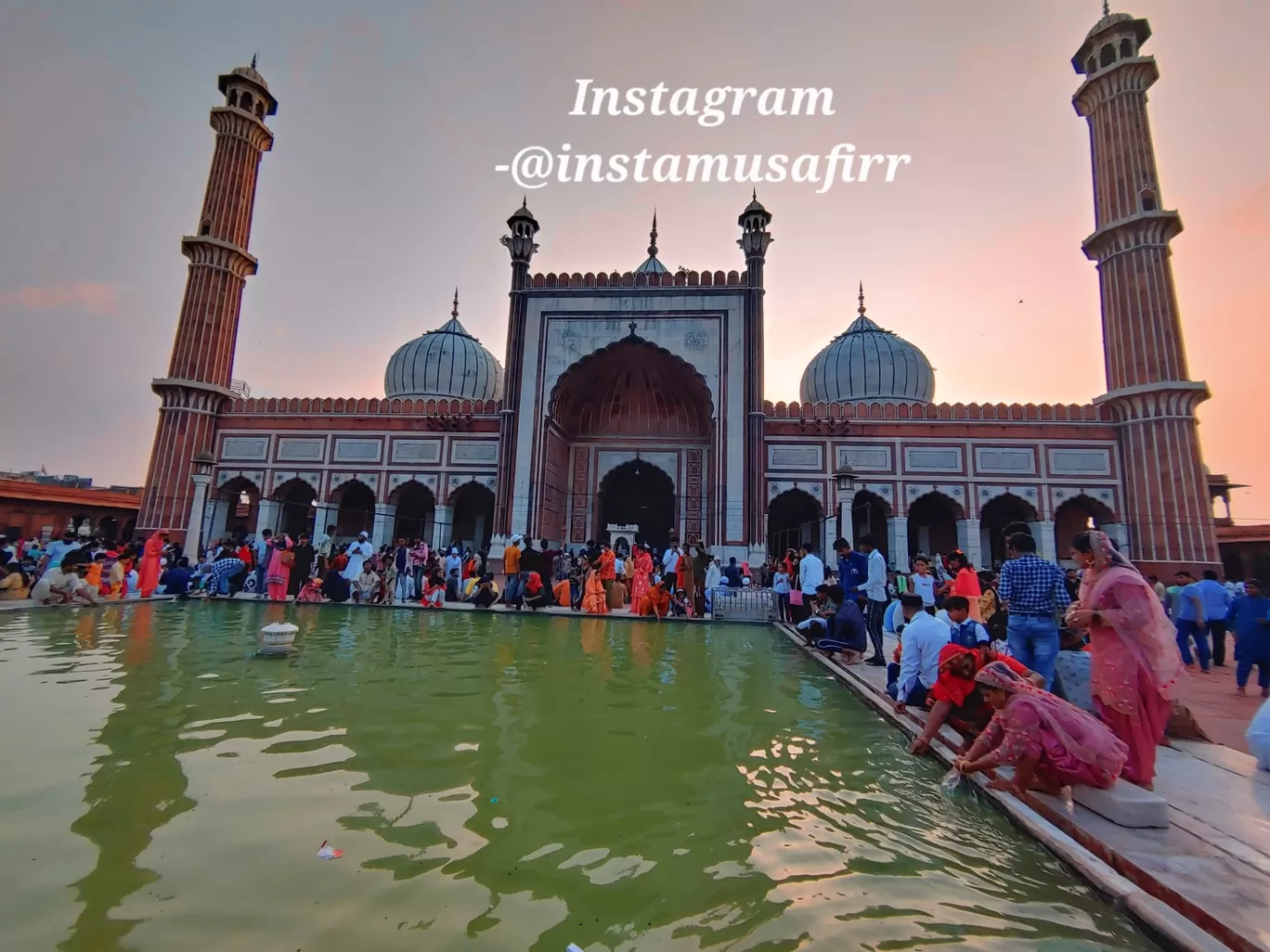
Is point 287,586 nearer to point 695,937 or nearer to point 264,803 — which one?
point 264,803

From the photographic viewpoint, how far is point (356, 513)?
19812mm

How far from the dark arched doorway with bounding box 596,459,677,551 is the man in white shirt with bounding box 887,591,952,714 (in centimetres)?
1441

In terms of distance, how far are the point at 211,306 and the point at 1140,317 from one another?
2449 cm

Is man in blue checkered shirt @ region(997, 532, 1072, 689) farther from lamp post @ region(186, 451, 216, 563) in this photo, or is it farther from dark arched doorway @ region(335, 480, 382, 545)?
Result: dark arched doorway @ region(335, 480, 382, 545)

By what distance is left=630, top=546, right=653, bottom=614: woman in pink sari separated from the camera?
10.5 meters

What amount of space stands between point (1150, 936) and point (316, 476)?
1923 cm

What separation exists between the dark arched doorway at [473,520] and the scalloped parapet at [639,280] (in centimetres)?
650

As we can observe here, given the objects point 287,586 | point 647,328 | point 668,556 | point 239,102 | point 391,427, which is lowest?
point 287,586

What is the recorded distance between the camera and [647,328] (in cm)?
1684

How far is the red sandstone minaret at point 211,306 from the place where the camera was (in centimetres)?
1733

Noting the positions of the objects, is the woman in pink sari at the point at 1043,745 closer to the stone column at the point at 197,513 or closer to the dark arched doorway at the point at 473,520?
the stone column at the point at 197,513

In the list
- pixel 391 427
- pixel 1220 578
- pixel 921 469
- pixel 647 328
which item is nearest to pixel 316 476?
pixel 391 427

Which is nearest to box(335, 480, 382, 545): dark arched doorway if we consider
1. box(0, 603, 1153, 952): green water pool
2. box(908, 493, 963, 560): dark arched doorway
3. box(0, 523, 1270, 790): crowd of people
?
box(0, 523, 1270, 790): crowd of people

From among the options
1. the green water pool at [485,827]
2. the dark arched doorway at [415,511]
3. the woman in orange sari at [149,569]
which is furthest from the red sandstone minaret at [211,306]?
the green water pool at [485,827]
